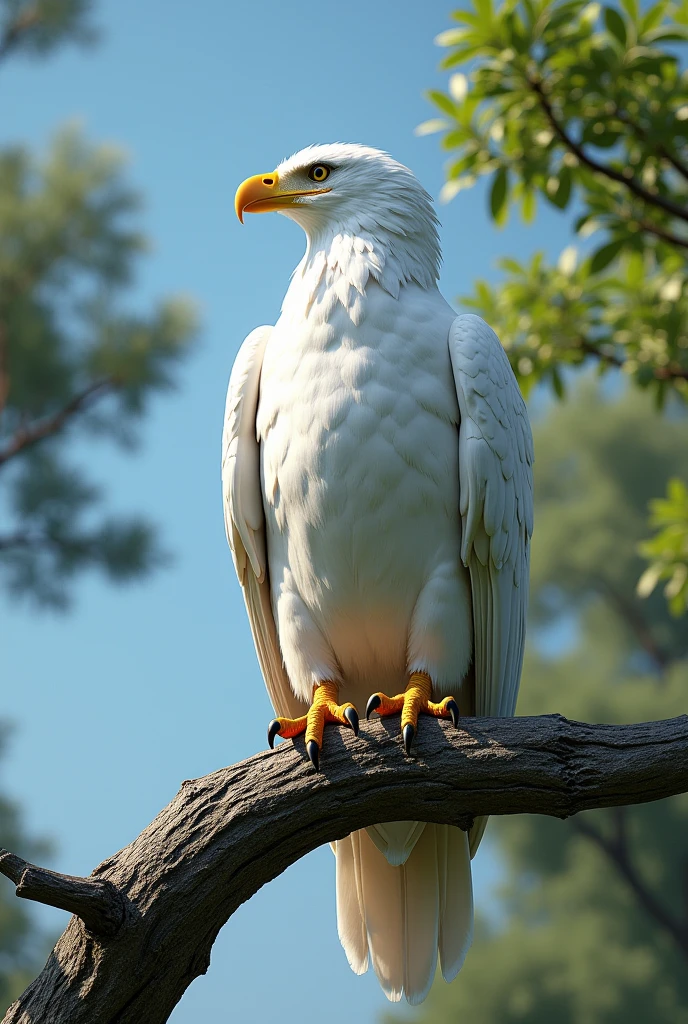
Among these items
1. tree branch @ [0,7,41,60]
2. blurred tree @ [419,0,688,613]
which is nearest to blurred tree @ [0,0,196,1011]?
tree branch @ [0,7,41,60]

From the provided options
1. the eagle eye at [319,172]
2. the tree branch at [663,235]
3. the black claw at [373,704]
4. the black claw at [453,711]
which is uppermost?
the tree branch at [663,235]

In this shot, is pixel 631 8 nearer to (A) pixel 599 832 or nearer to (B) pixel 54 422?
(B) pixel 54 422

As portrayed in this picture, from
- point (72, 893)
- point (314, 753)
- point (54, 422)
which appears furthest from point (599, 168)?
point (54, 422)

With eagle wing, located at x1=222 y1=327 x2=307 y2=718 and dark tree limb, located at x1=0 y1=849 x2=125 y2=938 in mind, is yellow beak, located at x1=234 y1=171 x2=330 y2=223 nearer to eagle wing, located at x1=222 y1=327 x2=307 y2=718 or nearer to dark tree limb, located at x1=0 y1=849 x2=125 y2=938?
eagle wing, located at x1=222 y1=327 x2=307 y2=718

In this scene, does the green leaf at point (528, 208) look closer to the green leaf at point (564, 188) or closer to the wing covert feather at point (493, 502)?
the green leaf at point (564, 188)

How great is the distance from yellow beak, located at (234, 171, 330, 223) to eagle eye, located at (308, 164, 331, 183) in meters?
0.05

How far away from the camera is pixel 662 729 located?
261 centimetres

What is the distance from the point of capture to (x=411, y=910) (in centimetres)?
322

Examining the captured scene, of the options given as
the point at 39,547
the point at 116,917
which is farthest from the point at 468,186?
the point at 39,547

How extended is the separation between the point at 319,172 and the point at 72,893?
241 centimetres

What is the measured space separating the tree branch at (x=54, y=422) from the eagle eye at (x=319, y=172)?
24.5ft

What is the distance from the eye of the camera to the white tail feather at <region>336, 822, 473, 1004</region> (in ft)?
10.5

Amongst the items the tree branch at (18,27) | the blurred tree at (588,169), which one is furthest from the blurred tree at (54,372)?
the blurred tree at (588,169)

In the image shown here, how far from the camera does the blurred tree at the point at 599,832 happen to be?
14477mm
